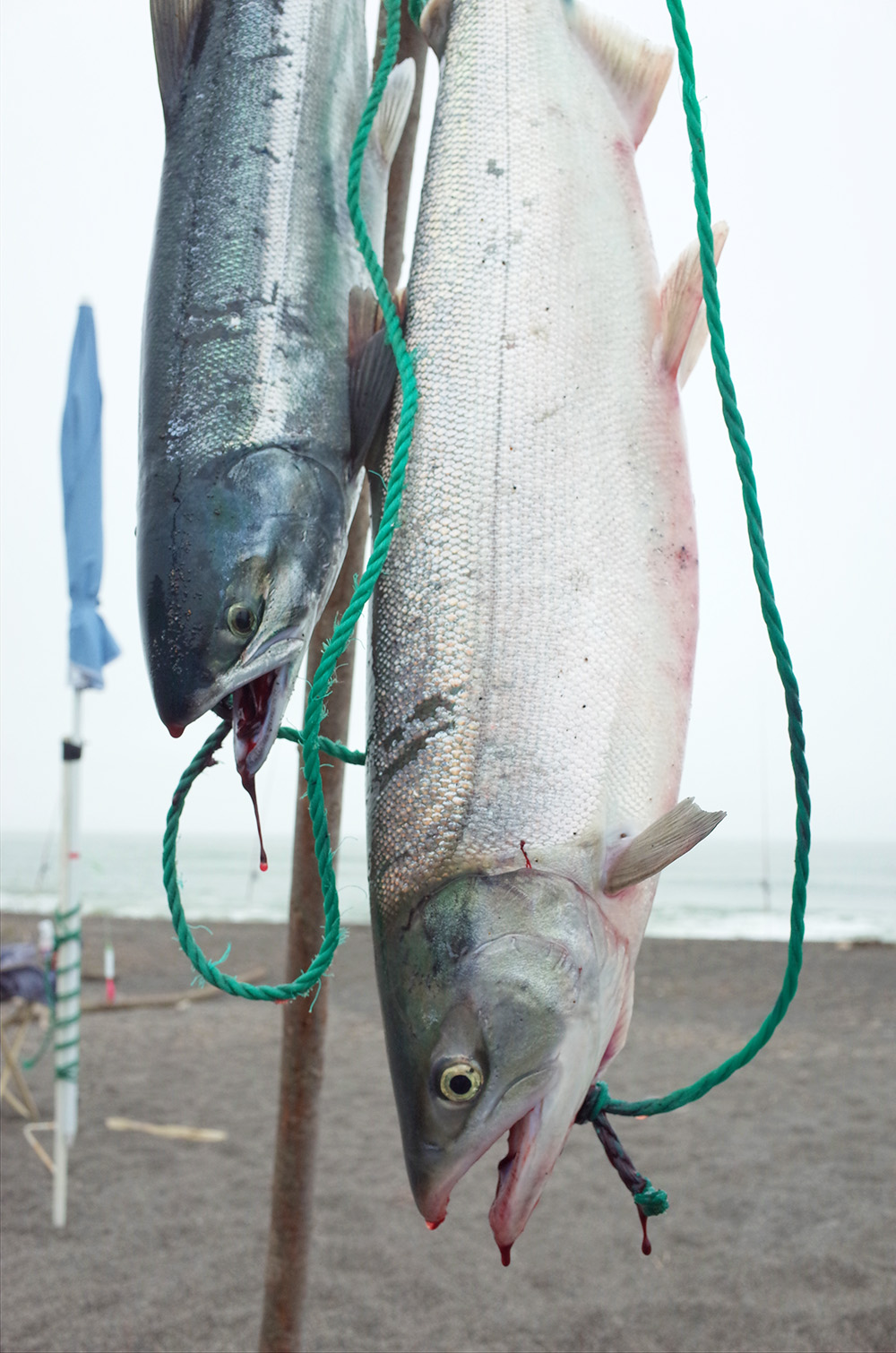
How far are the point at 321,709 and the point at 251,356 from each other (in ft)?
1.52

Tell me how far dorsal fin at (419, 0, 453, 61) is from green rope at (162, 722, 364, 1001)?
1.06 meters

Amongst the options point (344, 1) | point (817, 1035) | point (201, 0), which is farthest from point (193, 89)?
point (817, 1035)

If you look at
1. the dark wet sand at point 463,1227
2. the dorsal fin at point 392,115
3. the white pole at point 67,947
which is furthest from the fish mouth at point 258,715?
the white pole at point 67,947

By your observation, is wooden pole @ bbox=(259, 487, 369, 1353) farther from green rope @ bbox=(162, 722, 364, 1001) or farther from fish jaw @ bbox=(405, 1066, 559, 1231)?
fish jaw @ bbox=(405, 1066, 559, 1231)

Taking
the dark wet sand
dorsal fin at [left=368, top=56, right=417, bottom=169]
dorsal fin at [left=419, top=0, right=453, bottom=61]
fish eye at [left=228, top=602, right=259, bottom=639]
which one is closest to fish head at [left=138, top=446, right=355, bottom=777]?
fish eye at [left=228, top=602, right=259, bottom=639]

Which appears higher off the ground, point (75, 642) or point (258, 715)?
point (75, 642)

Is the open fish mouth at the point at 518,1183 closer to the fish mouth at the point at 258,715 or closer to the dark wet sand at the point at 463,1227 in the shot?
A: the fish mouth at the point at 258,715

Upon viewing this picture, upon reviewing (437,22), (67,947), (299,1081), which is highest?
(437,22)

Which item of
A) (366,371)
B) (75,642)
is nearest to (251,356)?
(366,371)

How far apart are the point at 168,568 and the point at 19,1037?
6.09 metres

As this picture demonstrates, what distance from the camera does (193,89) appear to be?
1.52 metres

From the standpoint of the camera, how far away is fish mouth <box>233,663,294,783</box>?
130cm

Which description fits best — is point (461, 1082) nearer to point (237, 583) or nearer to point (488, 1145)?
point (488, 1145)

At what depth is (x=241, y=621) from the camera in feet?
4.14
